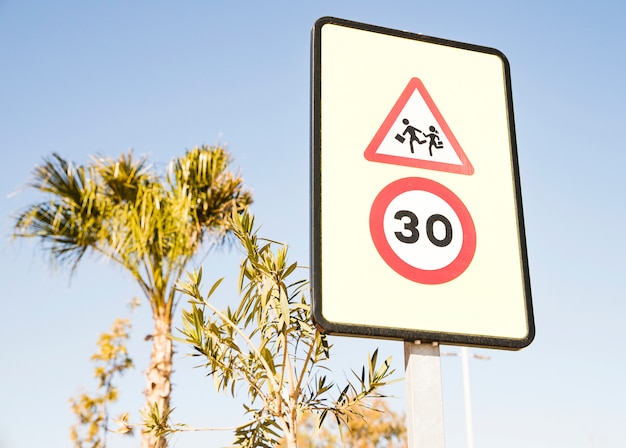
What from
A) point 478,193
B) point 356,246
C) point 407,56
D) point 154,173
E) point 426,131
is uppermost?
point 154,173

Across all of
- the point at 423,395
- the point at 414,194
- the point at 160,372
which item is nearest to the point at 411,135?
the point at 414,194

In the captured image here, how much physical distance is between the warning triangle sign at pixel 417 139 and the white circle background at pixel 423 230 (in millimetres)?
98

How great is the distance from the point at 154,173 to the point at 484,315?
350 inches

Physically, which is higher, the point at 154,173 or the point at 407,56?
the point at 154,173

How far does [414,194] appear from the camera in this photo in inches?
67.4

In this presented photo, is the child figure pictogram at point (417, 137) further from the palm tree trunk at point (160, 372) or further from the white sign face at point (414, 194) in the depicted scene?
the palm tree trunk at point (160, 372)

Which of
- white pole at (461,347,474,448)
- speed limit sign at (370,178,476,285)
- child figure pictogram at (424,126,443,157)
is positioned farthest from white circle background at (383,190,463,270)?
white pole at (461,347,474,448)

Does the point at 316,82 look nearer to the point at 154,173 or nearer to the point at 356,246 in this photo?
the point at 356,246

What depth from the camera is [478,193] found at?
5.89 ft

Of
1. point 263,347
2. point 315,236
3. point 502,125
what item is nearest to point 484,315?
point 315,236

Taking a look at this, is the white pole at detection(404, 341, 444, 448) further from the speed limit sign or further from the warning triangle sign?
the warning triangle sign

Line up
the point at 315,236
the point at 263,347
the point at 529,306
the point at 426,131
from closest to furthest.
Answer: the point at 315,236, the point at 529,306, the point at 426,131, the point at 263,347

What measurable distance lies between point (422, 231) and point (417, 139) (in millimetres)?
271

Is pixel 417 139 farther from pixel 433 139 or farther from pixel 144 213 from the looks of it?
pixel 144 213
